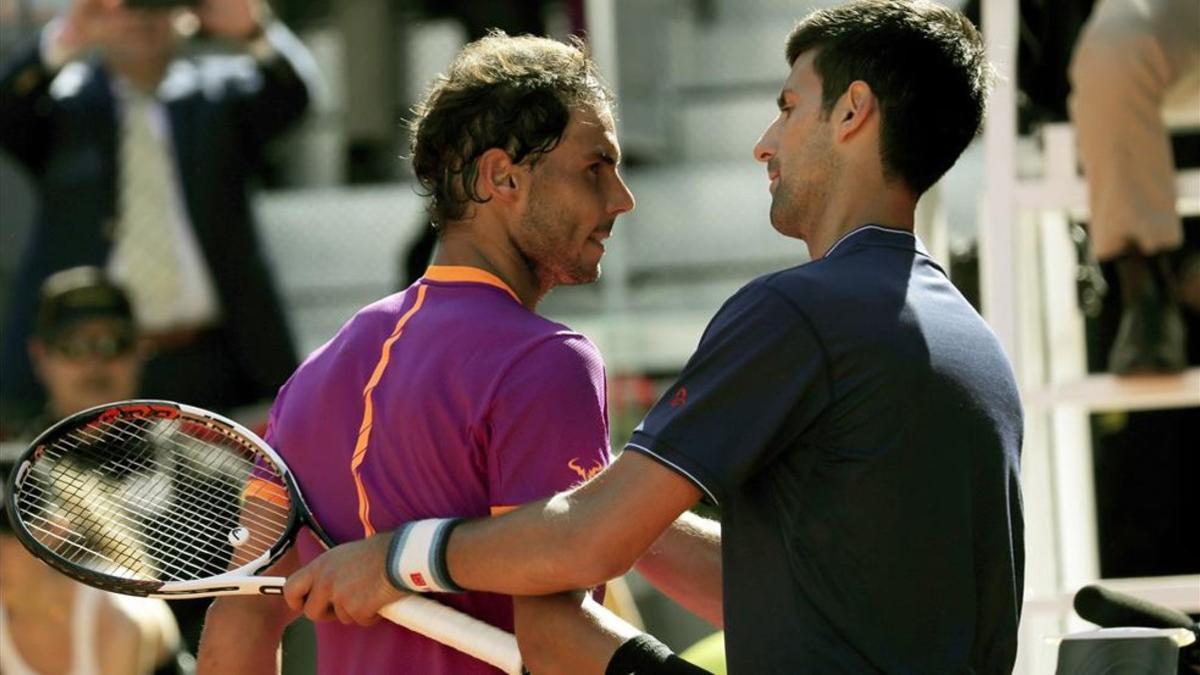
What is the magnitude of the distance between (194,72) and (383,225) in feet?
4.80

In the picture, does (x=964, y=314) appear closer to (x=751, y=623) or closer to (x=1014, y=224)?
(x=751, y=623)

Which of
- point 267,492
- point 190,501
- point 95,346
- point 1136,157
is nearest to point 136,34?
point 95,346

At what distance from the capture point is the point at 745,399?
7.90 feet

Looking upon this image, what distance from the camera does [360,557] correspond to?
8.76 feet

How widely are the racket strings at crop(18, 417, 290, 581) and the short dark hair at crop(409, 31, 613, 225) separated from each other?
48 centimetres

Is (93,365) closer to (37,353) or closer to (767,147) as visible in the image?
(37,353)

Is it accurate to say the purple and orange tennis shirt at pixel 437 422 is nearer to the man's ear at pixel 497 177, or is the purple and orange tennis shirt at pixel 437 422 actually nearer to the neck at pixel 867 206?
the man's ear at pixel 497 177

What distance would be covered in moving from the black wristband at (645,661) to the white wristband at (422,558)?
22cm

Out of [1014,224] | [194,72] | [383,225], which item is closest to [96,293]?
[194,72]

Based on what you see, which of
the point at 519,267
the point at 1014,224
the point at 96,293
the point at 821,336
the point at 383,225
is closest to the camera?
the point at 821,336

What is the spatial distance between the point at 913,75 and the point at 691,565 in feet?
2.61

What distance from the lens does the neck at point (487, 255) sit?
9.34 feet

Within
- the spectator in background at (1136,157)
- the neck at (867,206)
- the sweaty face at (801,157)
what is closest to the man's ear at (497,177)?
the sweaty face at (801,157)

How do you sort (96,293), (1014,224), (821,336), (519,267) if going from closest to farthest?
(821,336) < (519,267) < (1014,224) < (96,293)
